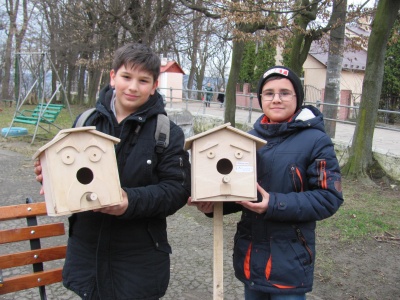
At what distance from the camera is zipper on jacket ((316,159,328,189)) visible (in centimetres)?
182

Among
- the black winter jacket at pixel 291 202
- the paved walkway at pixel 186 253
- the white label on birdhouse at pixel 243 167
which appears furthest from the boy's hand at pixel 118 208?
the paved walkway at pixel 186 253

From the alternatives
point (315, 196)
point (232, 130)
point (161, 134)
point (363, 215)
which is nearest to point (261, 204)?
point (315, 196)

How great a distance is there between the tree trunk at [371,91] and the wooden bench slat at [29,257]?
548cm

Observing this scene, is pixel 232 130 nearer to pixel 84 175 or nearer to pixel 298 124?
pixel 298 124

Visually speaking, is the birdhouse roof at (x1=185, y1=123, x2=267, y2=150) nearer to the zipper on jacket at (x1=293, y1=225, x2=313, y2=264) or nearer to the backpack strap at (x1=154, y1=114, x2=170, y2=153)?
the backpack strap at (x1=154, y1=114, x2=170, y2=153)

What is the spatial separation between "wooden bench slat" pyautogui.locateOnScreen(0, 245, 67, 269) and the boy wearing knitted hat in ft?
3.62

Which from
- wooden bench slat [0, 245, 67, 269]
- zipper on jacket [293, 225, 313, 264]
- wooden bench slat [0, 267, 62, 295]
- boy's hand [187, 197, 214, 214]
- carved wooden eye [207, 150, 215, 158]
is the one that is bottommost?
wooden bench slat [0, 267, 62, 295]

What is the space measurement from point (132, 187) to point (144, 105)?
378 mm

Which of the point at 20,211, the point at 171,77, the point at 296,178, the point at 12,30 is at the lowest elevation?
the point at 20,211

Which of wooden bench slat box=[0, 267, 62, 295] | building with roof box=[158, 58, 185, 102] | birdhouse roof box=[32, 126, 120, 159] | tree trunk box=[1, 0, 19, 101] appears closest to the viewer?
birdhouse roof box=[32, 126, 120, 159]

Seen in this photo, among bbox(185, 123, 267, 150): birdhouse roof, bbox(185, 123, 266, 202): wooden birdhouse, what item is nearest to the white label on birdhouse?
bbox(185, 123, 266, 202): wooden birdhouse

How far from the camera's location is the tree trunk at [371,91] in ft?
20.9

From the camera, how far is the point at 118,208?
1724mm

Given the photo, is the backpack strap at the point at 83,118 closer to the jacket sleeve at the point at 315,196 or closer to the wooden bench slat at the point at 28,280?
the jacket sleeve at the point at 315,196
